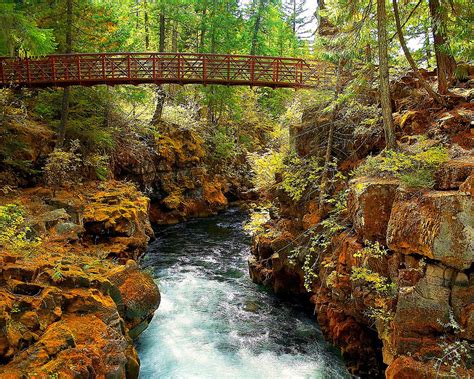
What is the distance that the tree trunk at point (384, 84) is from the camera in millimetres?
9336

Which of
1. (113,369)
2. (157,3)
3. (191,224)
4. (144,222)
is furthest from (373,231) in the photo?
(157,3)

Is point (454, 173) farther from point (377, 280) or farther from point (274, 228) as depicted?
point (274, 228)

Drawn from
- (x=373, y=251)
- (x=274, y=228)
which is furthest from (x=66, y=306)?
(x=274, y=228)

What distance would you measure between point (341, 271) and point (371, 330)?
1.76m

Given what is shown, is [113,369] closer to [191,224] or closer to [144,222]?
[144,222]

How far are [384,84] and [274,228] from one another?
635 cm

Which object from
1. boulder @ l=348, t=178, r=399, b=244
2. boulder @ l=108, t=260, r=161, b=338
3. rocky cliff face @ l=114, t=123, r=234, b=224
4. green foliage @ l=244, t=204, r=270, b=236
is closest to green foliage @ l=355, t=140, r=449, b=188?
boulder @ l=348, t=178, r=399, b=244

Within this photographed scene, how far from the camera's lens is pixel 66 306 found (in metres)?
7.27

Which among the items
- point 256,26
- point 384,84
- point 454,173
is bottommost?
point 454,173

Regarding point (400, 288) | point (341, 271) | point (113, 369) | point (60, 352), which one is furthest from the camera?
point (341, 271)

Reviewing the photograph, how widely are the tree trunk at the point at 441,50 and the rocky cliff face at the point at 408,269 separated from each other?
1.01 m

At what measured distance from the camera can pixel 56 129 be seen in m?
15.6

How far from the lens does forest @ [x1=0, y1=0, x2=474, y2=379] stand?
6609 millimetres

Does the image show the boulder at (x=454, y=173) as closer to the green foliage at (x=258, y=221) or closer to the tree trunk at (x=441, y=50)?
the tree trunk at (x=441, y=50)
